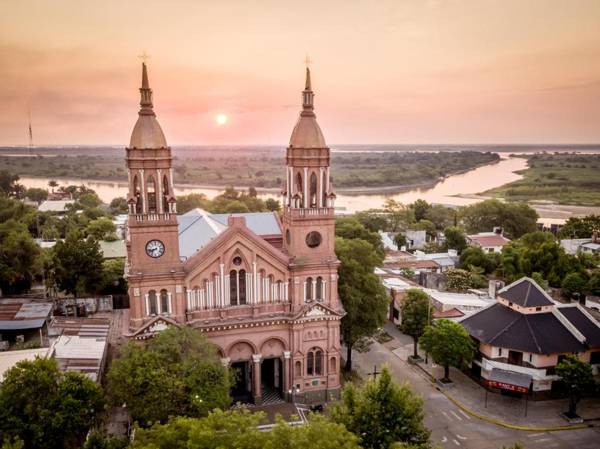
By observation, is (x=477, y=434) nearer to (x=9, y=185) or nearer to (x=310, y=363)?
(x=310, y=363)

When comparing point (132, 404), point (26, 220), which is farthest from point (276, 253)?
point (26, 220)

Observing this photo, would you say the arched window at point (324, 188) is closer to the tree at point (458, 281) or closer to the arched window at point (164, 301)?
the arched window at point (164, 301)

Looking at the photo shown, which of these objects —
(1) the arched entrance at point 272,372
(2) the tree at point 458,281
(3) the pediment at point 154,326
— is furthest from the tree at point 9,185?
(2) the tree at point 458,281

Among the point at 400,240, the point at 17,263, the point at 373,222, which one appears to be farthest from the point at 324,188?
the point at 373,222

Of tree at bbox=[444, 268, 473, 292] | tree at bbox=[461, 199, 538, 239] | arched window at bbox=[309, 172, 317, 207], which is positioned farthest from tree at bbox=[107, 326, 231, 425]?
tree at bbox=[461, 199, 538, 239]

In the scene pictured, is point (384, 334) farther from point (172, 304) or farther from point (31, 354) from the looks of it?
point (31, 354)
